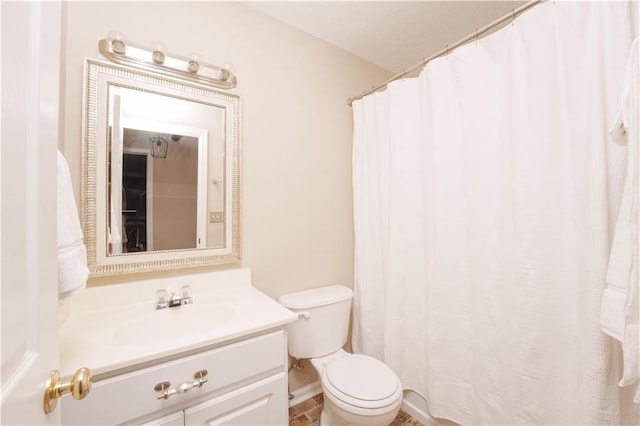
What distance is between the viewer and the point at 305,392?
1.76 m

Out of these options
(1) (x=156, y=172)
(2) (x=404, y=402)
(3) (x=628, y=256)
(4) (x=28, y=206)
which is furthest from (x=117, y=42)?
(2) (x=404, y=402)

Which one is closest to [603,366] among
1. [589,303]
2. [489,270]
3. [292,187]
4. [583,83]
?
[589,303]

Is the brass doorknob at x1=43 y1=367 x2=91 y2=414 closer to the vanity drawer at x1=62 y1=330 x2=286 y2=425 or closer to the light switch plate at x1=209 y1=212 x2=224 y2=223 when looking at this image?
the vanity drawer at x1=62 y1=330 x2=286 y2=425

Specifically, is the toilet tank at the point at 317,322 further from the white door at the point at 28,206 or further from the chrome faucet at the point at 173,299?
the white door at the point at 28,206

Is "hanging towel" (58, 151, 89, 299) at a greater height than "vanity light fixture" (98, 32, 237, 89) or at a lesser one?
lesser

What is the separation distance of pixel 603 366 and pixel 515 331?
0.26 metres

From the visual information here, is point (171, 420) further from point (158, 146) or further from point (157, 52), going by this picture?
point (157, 52)

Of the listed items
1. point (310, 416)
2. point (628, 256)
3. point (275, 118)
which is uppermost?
point (275, 118)

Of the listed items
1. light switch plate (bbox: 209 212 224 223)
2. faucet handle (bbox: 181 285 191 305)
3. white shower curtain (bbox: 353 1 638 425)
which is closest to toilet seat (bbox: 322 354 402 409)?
white shower curtain (bbox: 353 1 638 425)

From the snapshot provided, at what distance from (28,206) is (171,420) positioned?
0.85 meters

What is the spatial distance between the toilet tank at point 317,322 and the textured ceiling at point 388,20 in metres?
1.66

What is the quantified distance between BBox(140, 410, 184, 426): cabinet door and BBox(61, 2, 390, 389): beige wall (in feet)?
2.01

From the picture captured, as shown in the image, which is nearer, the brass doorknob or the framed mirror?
the brass doorknob

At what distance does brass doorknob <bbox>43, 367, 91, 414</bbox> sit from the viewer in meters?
0.49
